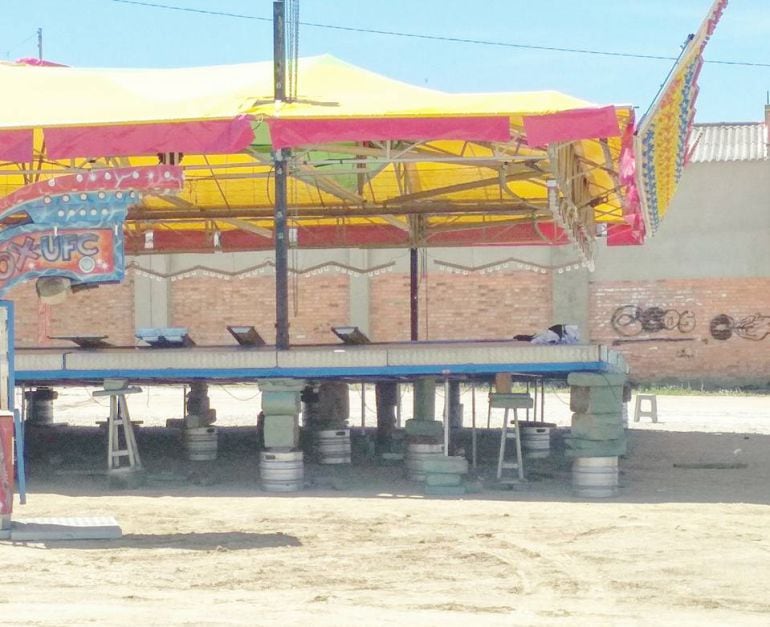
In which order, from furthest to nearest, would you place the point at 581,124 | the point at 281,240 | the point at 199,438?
the point at 199,438, the point at 281,240, the point at 581,124

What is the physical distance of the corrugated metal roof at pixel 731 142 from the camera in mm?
33875

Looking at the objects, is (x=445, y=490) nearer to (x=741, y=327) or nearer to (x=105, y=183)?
(x=105, y=183)

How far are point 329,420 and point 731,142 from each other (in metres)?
19.9

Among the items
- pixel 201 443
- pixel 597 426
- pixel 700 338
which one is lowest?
pixel 201 443

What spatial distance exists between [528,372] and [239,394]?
1730cm

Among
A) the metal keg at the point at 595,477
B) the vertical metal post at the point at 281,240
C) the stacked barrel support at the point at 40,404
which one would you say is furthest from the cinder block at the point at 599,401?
the stacked barrel support at the point at 40,404

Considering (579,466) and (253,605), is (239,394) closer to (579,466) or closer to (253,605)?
(579,466)

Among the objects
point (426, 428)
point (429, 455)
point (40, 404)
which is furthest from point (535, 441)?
point (40, 404)

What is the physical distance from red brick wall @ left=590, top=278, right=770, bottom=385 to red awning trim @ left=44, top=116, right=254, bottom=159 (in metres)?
19.3

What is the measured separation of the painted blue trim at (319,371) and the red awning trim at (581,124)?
7.80 ft

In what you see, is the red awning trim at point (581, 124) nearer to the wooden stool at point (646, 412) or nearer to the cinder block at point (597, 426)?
the cinder block at point (597, 426)

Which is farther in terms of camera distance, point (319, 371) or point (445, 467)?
point (319, 371)

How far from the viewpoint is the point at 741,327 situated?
109ft

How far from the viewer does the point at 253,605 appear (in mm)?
8984
